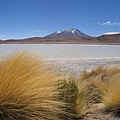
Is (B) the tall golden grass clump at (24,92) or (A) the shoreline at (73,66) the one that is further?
(A) the shoreline at (73,66)

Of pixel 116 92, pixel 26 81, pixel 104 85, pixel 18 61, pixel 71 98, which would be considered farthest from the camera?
pixel 104 85

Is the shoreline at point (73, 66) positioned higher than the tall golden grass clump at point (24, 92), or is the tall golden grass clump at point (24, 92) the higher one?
the tall golden grass clump at point (24, 92)

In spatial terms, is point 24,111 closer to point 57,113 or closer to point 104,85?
point 57,113

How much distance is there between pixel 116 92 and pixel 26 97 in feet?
4.65

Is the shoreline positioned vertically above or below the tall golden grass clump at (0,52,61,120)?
below

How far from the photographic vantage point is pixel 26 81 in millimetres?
2432

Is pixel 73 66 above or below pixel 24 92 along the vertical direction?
below

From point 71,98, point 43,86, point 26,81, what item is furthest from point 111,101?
point 26,81

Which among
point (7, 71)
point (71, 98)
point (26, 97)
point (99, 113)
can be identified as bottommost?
point (99, 113)

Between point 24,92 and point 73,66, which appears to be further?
point 73,66

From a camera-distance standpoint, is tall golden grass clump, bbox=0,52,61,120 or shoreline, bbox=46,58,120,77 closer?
tall golden grass clump, bbox=0,52,61,120

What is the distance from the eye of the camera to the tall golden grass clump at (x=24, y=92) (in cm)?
228

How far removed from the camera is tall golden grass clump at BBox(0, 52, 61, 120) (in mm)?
2283

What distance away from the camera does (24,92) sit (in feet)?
7.72
